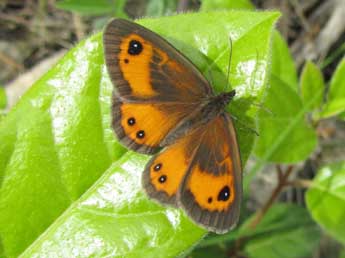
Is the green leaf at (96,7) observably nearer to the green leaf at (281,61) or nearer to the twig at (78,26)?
the twig at (78,26)

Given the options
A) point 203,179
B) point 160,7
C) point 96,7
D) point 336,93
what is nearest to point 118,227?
point 203,179

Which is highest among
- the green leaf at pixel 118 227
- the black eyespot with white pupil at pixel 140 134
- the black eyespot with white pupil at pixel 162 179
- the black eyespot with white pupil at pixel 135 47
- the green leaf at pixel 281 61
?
the black eyespot with white pupil at pixel 135 47

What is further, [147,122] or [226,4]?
[226,4]

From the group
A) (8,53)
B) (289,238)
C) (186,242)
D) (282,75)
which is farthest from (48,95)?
(8,53)

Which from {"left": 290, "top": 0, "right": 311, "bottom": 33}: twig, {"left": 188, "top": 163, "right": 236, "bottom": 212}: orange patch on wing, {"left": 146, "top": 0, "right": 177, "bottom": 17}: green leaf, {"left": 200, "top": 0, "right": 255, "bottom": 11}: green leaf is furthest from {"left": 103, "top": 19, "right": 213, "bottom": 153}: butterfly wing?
{"left": 290, "top": 0, "right": 311, "bottom": 33}: twig

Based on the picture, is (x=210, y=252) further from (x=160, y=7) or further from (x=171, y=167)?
(x=160, y=7)

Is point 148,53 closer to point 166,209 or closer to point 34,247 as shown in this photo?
point 166,209

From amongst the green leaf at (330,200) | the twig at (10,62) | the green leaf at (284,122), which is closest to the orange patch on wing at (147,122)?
the green leaf at (284,122)
